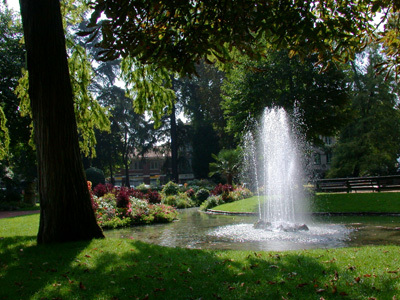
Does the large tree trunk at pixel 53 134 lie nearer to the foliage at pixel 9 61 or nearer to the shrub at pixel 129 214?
the shrub at pixel 129 214

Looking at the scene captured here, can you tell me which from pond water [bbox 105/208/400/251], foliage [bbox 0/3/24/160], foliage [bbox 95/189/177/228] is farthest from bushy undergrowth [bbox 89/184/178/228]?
foliage [bbox 0/3/24/160]

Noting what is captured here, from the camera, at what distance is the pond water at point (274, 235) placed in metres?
9.07

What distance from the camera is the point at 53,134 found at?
7.25 metres

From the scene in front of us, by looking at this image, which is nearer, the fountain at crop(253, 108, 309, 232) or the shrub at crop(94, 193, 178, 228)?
the shrub at crop(94, 193, 178, 228)

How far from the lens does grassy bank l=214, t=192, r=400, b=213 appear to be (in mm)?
15734

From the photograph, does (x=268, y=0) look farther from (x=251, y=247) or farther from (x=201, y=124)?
(x=201, y=124)

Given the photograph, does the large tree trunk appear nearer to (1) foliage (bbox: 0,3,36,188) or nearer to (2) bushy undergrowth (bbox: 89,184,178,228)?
(2) bushy undergrowth (bbox: 89,184,178,228)

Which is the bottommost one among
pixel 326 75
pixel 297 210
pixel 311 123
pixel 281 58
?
pixel 297 210

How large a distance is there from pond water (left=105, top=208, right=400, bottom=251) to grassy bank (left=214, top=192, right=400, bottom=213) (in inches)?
70.3

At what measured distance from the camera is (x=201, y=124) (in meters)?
46.5

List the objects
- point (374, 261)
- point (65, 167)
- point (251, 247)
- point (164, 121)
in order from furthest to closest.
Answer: point (164, 121), point (251, 247), point (65, 167), point (374, 261)

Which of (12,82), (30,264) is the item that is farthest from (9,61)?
(30,264)

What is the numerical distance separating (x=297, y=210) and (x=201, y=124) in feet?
99.2

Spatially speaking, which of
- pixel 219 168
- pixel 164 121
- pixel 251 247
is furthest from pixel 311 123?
pixel 164 121
